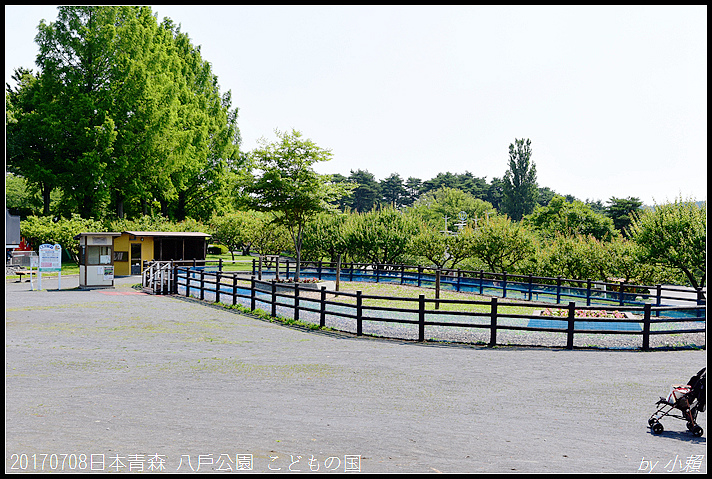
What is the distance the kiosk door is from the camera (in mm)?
32438

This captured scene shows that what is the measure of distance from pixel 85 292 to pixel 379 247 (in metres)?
17.8

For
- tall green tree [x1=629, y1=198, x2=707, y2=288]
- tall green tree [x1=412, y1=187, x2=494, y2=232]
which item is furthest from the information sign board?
tall green tree [x1=412, y1=187, x2=494, y2=232]

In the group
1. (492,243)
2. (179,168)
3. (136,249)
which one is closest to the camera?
(492,243)

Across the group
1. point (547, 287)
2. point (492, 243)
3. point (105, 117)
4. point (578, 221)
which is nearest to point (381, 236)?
point (492, 243)

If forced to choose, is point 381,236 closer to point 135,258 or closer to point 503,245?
point 503,245

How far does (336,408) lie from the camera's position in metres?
7.58

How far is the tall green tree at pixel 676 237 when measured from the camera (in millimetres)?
23375

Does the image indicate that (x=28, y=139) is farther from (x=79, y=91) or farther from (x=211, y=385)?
(x=211, y=385)

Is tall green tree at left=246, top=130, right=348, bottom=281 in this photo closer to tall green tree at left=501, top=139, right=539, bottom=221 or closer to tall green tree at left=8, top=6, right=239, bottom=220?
tall green tree at left=8, top=6, right=239, bottom=220

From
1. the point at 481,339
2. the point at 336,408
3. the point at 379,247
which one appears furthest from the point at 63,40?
the point at 336,408

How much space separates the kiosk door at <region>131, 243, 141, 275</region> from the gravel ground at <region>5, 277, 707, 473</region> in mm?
19495

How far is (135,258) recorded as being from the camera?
107 ft

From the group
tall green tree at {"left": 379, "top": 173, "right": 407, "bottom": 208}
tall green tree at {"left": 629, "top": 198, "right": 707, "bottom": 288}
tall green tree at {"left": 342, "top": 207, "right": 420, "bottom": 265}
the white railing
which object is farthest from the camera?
tall green tree at {"left": 379, "top": 173, "right": 407, "bottom": 208}

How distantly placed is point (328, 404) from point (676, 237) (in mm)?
21088
